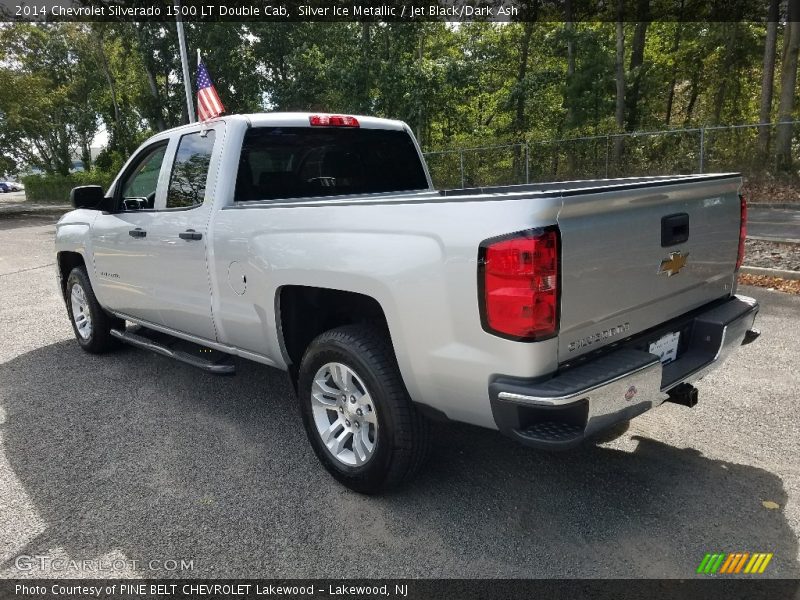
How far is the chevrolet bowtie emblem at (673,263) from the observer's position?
2.75 m

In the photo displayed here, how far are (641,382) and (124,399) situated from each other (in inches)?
146

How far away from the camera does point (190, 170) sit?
13.1 feet

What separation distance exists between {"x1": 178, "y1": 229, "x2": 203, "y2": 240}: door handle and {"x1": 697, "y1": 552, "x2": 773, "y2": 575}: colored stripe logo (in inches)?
125

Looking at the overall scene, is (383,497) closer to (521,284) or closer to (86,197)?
(521,284)

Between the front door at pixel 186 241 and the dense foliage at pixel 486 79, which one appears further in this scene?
the dense foliage at pixel 486 79

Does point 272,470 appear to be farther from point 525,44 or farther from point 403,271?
point 525,44

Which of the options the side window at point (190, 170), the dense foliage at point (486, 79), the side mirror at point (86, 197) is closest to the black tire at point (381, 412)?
the side window at point (190, 170)

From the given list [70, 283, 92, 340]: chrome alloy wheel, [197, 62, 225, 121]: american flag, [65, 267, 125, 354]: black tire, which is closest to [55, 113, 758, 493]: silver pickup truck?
[65, 267, 125, 354]: black tire

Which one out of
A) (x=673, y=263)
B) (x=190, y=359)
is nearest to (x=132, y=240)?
(x=190, y=359)

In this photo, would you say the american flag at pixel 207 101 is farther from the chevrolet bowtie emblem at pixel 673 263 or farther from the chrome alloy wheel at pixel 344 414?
the chevrolet bowtie emblem at pixel 673 263

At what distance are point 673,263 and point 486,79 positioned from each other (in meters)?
26.0

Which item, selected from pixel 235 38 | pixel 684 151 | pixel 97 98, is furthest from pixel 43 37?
pixel 684 151

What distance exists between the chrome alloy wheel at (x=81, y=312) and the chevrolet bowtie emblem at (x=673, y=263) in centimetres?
492

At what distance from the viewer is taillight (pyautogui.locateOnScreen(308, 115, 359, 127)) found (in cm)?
405
